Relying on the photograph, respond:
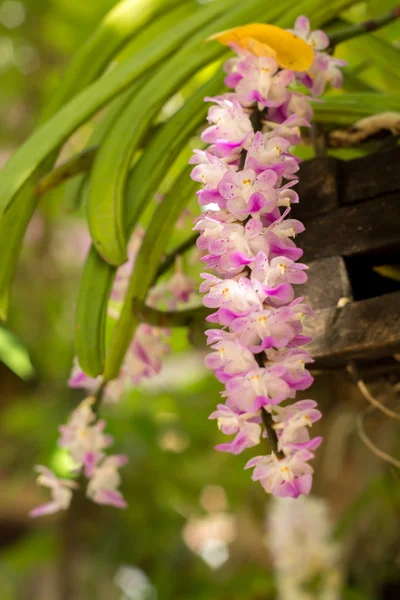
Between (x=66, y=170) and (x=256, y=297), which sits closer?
(x=256, y=297)

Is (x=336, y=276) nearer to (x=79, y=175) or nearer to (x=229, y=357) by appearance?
(x=229, y=357)

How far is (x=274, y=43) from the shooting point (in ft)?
1.48

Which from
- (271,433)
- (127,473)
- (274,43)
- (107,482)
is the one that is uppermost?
(274,43)

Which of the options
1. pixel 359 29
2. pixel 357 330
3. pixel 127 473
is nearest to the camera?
pixel 357 330

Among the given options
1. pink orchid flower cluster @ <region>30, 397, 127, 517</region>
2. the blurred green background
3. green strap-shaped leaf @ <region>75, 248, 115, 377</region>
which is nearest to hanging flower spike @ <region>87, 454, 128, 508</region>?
pink orchid flower cluster @ <region>30, 397, 127, 517</region>

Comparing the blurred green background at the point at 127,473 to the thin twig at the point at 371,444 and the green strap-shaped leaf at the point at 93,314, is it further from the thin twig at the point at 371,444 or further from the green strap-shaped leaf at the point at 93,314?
the green strap-shaped leaf at the point at 93,314

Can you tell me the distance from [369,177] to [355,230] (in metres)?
0.05

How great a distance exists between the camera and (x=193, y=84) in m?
0.84

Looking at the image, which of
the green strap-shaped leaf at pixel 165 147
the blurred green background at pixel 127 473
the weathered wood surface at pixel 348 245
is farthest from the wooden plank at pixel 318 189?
the blurred green background at pixel 127 473

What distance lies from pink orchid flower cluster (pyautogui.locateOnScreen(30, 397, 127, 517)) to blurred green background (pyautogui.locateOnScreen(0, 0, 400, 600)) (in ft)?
1.66

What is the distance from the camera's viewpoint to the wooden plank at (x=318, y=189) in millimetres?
513

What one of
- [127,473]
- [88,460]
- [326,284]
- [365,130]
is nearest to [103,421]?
[88,460]

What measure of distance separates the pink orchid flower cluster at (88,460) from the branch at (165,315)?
0.31 feet

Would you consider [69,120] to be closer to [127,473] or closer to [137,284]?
[137,284]
